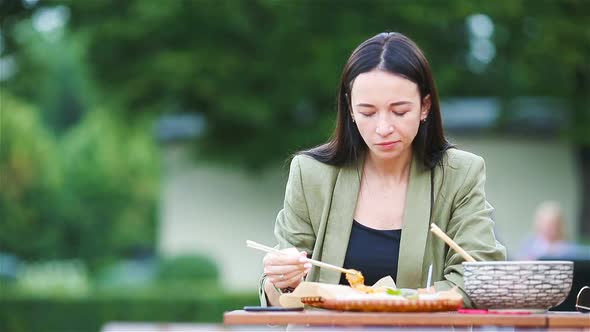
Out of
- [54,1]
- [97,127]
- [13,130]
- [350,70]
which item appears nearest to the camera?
[350,70]

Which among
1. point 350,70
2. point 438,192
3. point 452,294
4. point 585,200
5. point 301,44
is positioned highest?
point 301,44

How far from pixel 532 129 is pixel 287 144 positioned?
3659 millimetres

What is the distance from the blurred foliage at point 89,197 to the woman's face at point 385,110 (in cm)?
2743

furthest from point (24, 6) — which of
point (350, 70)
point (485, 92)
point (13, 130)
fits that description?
point (350, 70)

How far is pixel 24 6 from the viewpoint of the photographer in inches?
674

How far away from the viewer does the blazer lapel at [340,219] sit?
359 cm

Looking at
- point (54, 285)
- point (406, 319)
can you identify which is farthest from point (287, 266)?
point (54, 285)

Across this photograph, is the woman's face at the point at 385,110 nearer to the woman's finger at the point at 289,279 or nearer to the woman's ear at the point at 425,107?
the woman's ear at the point at 425,107

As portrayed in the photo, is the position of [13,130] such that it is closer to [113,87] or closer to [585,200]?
[113,87]

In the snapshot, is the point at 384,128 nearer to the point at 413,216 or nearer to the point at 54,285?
the point at 413,216

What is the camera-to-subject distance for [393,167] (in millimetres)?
3689

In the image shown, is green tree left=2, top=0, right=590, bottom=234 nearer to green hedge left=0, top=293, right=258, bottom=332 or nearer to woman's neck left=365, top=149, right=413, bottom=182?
green hedge left=0, top=293, right=258, bottom=332

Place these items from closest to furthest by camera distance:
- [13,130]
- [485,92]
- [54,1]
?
[54,1]
[485,92]
[13,130]

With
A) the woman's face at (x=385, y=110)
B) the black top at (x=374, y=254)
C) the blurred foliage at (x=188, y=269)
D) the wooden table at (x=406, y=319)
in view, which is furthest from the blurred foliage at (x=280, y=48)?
the wooden table at (x=406, y=319)
